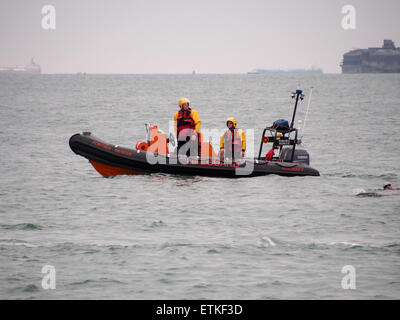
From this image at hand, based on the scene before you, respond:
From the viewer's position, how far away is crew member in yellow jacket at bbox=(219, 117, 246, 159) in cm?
1441

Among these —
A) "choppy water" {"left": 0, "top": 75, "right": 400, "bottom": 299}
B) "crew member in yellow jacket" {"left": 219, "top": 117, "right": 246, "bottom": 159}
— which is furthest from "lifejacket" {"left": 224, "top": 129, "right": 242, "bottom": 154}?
"choppy water" {"left": 0, "top": 75, "right": 400, "bottom": 299}

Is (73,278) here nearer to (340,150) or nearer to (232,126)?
(232,126)

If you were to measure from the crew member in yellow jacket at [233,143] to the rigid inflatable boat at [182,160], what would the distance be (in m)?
0.15

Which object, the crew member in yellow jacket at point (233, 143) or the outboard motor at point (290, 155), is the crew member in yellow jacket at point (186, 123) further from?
the outboard motor at point (290, 155)

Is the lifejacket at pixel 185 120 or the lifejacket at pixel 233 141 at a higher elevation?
the lifejacket at pixel 185 120

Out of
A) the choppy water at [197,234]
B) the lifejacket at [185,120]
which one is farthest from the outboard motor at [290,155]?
the lifejacket at [185,120]

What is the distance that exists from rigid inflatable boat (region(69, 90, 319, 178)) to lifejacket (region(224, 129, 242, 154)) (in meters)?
0.31

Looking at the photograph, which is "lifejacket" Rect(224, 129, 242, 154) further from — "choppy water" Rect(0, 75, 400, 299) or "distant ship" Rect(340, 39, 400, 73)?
"distant ship" Rect(340, 39, 400, 73)

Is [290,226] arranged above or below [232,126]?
below

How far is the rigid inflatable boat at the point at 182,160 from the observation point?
1458cm

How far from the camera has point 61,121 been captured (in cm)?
3688
